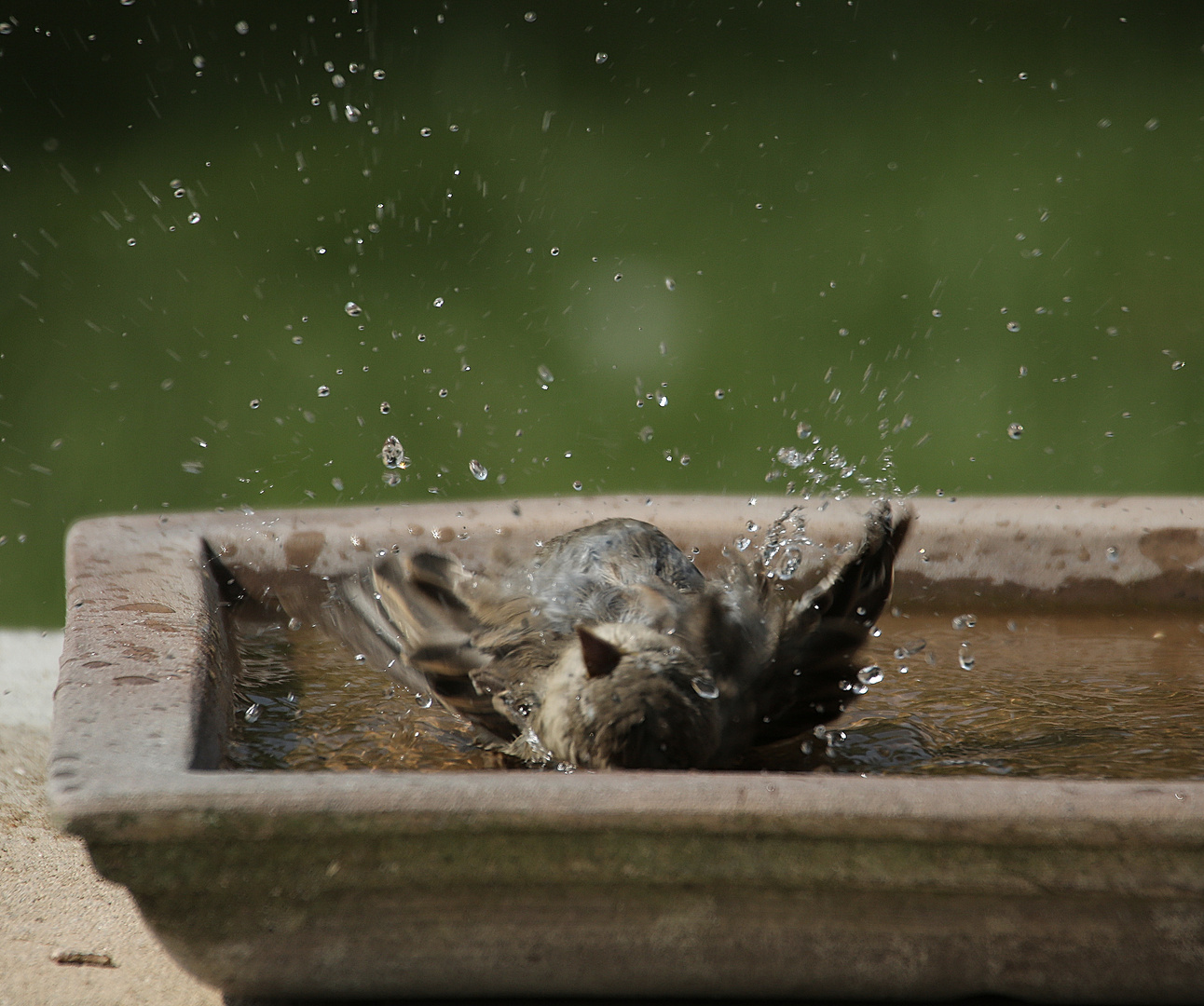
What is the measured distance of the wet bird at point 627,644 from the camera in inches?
61.8

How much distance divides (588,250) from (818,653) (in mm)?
4137

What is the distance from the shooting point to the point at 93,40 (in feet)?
18.7

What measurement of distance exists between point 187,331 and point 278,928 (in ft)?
14.5

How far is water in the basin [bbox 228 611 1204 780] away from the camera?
1845 millimetres

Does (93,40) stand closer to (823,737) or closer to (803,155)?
(803,155)

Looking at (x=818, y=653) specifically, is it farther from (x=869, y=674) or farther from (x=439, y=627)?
(x=439, y=627)

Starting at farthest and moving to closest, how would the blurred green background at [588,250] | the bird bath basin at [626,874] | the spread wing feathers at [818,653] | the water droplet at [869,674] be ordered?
the blurred green background at [588,250] → the water droplet at [869,674] → the spread wing feathers at [818,653] → the bird bath basin at [626,874]

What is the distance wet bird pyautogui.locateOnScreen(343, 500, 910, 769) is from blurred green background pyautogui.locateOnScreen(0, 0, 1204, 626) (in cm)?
288

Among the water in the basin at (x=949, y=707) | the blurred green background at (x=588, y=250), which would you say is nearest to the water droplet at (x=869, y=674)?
the water in the basin at (x=949, y=707)

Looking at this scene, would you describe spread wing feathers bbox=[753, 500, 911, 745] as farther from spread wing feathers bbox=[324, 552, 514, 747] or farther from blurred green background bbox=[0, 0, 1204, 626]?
blurred green background bbox=[0, 0, 1204, 626]

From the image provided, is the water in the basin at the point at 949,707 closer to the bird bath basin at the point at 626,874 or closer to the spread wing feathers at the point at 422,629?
the spread wing feathers at the point at 422,629

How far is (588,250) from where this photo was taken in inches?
225

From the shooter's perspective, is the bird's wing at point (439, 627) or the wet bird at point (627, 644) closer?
the wet bird at point (627, 644)

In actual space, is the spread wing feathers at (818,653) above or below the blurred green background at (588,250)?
below
